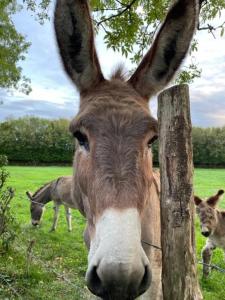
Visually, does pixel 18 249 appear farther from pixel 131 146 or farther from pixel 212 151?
pixel 212 151

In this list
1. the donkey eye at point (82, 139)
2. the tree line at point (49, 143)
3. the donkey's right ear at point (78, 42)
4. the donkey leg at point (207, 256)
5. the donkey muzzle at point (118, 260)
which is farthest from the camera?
the tree line at point (49, 143)

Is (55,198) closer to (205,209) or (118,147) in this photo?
(205,209)

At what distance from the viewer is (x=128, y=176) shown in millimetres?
2186

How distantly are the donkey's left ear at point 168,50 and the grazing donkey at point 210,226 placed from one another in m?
4.87

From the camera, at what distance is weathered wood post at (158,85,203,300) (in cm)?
264

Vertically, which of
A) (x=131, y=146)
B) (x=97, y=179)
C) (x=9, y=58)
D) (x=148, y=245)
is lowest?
(x=148, y=245)

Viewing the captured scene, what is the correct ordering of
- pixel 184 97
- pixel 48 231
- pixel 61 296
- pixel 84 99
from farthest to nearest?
pixel 48 231, pixel 61 296, pixel 84 99, pixel 184 97

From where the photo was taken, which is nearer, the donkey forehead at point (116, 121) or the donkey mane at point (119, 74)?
the donkey forehead at point (116, 121)

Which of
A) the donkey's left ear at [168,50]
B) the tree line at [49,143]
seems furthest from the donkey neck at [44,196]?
the tree line at [49,143]

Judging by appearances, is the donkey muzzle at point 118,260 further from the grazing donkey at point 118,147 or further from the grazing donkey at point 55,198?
the grazing donkey at point 55,198

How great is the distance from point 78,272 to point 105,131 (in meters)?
5.43

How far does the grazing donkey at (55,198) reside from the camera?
11406 mm

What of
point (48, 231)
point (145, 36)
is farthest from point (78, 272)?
point (145, 36)

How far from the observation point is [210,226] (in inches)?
293
